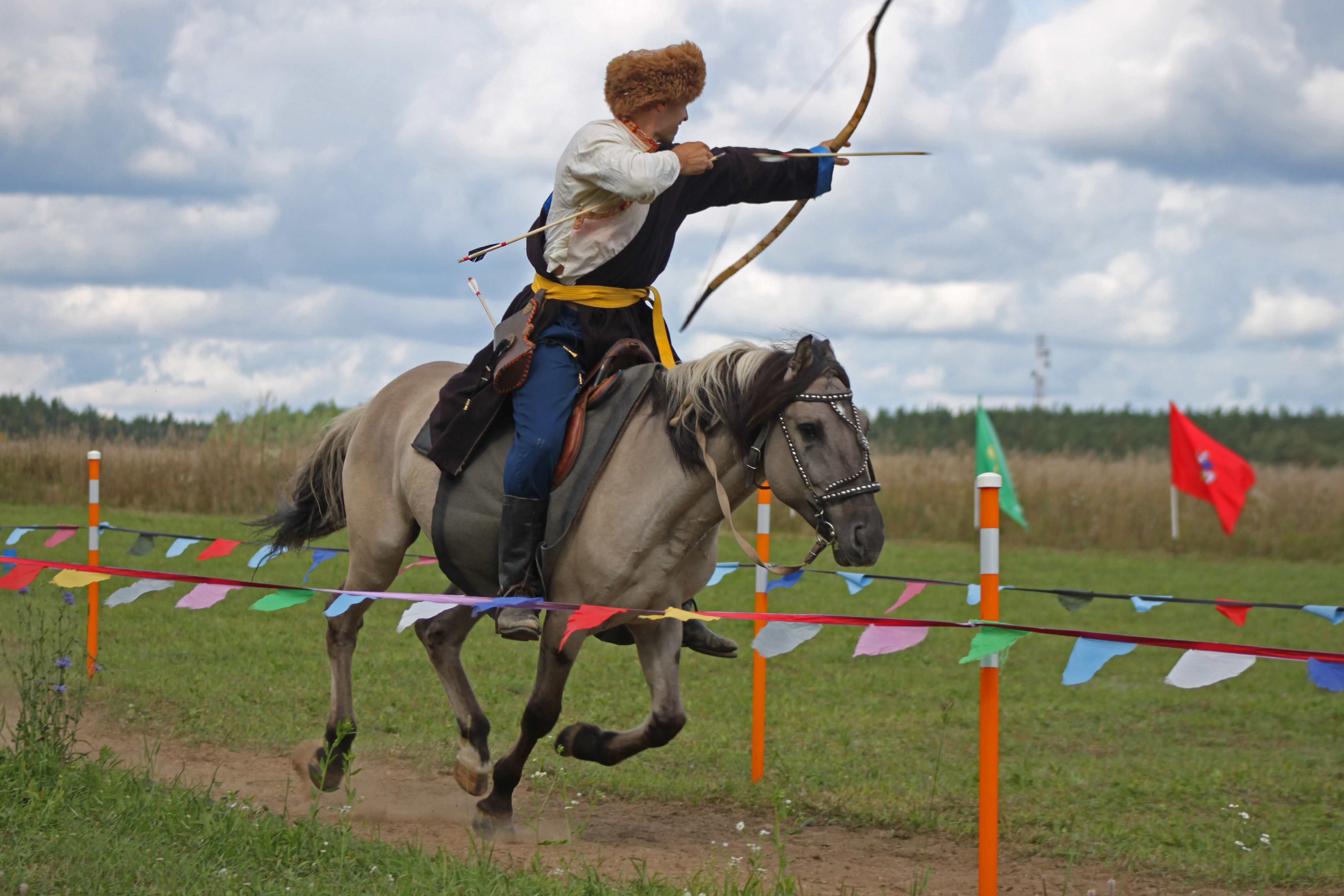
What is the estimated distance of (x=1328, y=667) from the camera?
332 cm

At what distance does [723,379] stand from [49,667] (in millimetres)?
3320

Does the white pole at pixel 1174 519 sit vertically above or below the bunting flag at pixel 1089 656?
above

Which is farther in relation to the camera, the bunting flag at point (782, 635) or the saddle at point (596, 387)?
the saddle at point (596, 387)

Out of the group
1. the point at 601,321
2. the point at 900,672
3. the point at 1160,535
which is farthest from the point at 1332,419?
the point at 601,321

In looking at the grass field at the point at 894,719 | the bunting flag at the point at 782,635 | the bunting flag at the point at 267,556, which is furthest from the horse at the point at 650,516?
the grass field at the point at 894,719

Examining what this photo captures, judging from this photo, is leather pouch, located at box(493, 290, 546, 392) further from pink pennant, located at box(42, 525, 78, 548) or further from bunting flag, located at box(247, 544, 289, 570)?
pink pennant, located at box(42, 525, 78, 548)

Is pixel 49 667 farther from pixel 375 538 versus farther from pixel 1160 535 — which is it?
pixel 1160 535

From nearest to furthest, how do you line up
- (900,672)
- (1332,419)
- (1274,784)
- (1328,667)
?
(1328,667), (1274,784), (900,672), (1332,419)

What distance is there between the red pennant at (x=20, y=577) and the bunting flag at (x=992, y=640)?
4212 mm

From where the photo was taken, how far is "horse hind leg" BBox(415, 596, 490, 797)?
5.21 metres

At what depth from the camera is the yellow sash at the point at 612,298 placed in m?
4.82

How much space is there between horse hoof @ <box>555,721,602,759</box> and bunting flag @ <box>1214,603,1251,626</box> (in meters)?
2.48

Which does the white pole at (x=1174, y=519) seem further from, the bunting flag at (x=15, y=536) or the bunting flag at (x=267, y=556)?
the bunting flag at (x=15, y=536)

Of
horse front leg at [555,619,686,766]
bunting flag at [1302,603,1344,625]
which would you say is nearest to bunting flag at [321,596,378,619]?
horse front leg at [555,619,686,766]
